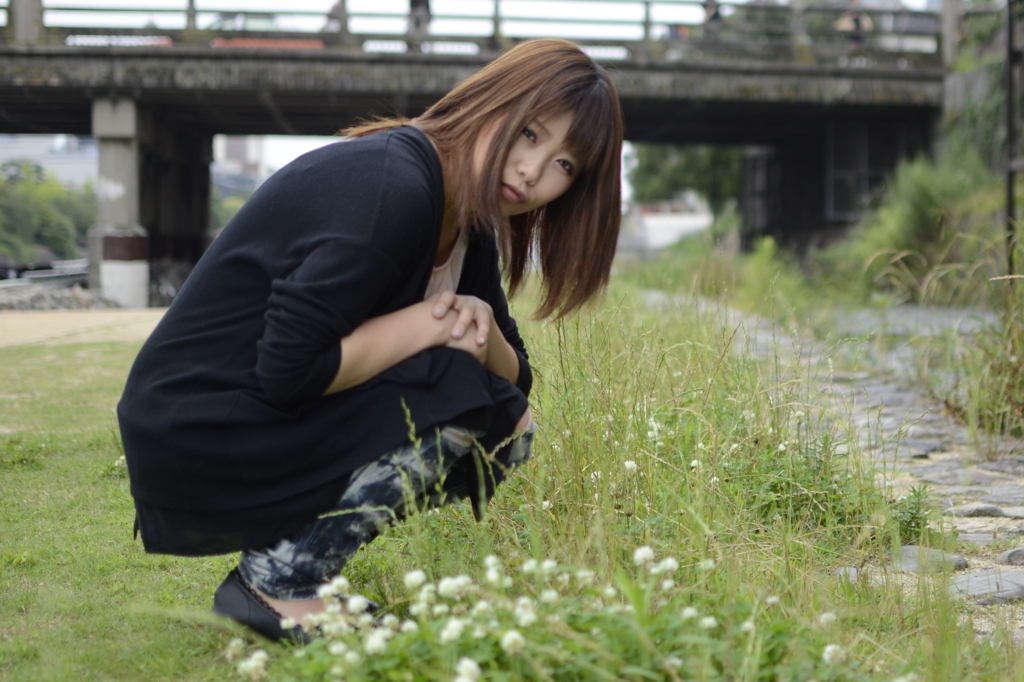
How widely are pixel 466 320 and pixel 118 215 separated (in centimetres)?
1160

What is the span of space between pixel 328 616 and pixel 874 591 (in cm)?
118

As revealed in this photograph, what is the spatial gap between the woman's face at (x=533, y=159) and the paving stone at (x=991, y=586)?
1201mm

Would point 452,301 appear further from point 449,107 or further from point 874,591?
point 874,591

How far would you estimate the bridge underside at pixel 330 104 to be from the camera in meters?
11.9

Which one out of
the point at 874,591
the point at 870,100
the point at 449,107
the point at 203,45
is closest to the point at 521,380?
the point at 449,107

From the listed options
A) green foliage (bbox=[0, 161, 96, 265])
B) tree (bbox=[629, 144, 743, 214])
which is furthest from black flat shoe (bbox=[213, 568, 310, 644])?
tree (bbox=[629, 144, 743, 214])

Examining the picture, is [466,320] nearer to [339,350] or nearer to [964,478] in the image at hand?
[339,350]

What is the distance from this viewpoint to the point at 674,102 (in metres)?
13.2

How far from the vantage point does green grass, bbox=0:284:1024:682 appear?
1.38m

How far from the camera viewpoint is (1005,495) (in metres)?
3.08

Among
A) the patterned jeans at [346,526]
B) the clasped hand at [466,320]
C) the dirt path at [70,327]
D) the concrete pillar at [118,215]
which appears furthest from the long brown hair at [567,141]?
the concrete pillar at [118,215]

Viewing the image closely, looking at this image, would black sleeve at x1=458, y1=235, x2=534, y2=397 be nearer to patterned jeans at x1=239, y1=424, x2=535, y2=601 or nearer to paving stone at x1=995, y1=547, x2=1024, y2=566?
patterned jeans at x1=239, y1=424, x2=535, y2=601

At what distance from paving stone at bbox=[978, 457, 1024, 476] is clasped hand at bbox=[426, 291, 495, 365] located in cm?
234

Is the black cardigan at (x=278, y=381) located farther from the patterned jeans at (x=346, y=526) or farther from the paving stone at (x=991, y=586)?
the paving stone at (x=991, y=586)
